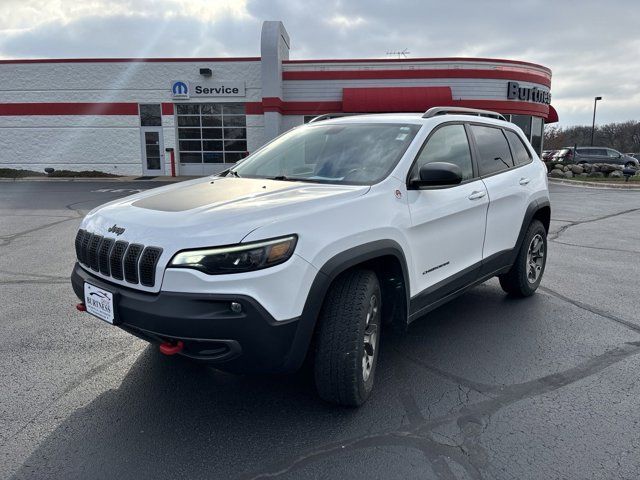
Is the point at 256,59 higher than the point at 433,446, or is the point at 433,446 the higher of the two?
the point at 256,59

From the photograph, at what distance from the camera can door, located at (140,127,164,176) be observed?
969 inches

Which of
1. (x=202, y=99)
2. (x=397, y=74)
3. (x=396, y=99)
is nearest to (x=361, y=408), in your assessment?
(x=396, y=99)

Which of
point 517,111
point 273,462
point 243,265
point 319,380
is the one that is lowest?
point 273,462

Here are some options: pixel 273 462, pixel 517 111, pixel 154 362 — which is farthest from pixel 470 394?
pixel 517 111

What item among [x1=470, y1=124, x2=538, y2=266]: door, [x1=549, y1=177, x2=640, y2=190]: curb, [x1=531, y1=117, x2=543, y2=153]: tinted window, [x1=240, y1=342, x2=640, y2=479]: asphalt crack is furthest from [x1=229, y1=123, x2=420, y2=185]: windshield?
[x1=531, y1=117, x2=543, y2=153]: tinted window

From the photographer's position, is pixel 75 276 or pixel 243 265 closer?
pixel 243 265

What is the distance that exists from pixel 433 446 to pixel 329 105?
22240 mm

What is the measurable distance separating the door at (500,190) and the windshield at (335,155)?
1024mm

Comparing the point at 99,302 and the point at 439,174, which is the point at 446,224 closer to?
the point at 439,174

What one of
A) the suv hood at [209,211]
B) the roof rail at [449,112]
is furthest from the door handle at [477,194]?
the suv hood at [209,211]

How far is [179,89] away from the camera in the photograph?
2392 cm

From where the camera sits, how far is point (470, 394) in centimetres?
335

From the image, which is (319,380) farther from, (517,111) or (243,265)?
(517,111)

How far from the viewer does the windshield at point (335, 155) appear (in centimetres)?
355
